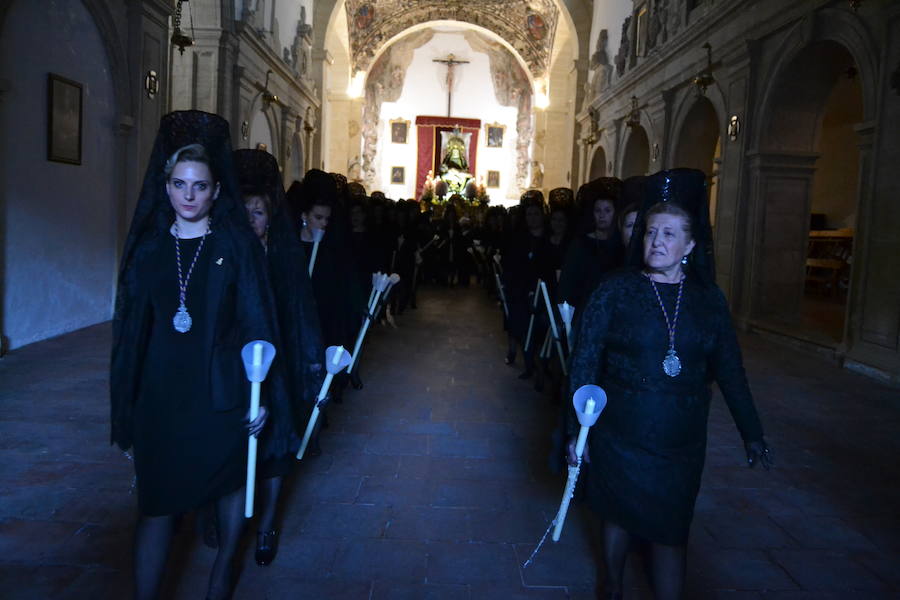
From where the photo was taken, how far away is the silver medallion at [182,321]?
238 centimetres

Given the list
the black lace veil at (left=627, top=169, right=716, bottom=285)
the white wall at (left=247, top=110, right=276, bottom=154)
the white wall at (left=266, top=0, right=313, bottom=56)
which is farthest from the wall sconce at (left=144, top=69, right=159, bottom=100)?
the black lace veil at (left=627, top=169, right=716, bottom=285)

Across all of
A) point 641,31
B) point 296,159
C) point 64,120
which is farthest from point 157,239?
point 296,159

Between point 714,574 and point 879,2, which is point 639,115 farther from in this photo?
point 714,574

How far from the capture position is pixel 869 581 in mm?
3168

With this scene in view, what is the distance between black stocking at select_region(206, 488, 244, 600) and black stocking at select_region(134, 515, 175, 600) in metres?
0.24

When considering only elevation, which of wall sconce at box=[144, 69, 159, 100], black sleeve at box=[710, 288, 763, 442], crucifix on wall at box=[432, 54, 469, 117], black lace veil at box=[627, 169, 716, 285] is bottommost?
black sleeve at box=[710, 288, 763, 442]

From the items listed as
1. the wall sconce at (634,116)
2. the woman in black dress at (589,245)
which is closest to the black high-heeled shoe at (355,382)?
the woman in black dress at (589,245)

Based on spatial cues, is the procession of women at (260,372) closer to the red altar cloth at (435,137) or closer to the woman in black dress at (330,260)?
the woman in black dress at (330,260)

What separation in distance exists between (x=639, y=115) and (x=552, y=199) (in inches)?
384

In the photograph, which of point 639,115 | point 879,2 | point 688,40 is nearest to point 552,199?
point 879,2

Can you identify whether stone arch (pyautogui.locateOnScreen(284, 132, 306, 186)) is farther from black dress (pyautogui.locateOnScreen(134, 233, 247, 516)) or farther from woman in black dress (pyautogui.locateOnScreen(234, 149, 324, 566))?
black dress (pyautogui.locateOnScreen(134, 233, 247, 516))

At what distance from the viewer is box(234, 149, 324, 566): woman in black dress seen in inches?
120

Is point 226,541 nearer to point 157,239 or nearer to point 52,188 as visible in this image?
point 157,239

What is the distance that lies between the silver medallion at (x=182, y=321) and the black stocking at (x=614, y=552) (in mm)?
1635
